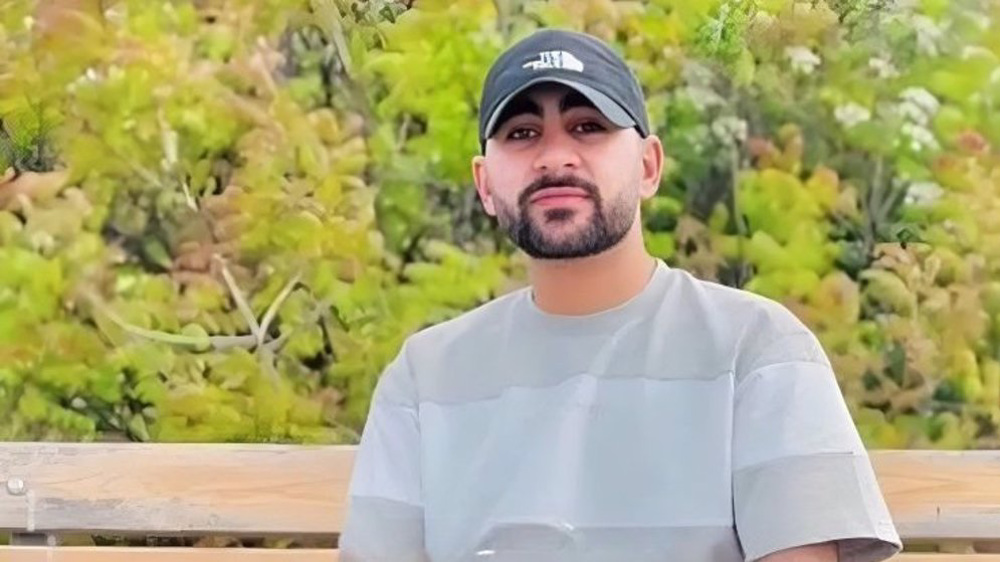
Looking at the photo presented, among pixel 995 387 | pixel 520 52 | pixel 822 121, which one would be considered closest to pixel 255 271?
pixel 520 52

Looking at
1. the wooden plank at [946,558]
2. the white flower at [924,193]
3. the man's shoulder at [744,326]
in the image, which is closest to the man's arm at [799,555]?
the man's shoulder at [744,326]

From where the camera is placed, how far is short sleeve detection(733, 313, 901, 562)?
0.93 meters

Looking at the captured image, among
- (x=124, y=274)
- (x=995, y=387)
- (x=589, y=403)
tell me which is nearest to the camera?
(x=589, y=403)

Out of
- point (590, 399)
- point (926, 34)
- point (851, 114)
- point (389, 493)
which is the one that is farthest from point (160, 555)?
point (926, 34)

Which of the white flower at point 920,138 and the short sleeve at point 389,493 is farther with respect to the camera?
the white flower at point 920,138

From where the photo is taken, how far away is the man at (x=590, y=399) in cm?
97

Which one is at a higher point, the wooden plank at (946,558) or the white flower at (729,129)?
the white flower at (729,129)

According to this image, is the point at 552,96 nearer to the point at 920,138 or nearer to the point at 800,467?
the point at 800,467

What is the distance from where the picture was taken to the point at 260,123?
152 cm

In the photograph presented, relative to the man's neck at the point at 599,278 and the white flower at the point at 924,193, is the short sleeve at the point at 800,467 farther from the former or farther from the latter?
the white flower at the point at 924,193

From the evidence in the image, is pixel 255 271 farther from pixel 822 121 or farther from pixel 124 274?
pixel 822 121

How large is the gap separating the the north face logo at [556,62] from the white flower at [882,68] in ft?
1.84

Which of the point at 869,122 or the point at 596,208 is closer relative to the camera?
the point at 596,208

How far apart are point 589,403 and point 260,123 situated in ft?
2.29
